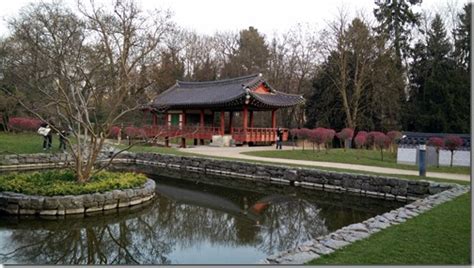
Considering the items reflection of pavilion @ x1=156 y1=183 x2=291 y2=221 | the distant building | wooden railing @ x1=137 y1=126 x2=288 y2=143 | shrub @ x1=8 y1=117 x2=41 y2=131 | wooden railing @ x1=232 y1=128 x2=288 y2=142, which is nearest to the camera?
reflection of pavilion @ x1=156 y1=183 x2=291 y2=221

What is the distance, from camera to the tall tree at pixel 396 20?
2697 cm

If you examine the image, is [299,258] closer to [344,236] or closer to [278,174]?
[344,236]

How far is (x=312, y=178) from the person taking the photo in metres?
11.4

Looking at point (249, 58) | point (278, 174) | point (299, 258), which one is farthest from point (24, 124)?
point (299, 258)

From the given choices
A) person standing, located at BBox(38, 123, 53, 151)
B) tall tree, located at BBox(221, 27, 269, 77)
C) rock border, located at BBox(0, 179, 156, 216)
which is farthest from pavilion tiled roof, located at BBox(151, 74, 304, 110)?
rock border, located at BBox(0, 179, 156, 216)

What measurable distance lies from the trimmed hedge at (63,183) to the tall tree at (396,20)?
75.1ft

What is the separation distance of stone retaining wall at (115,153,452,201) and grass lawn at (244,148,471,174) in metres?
3.09

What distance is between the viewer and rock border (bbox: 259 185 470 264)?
399 centimetres

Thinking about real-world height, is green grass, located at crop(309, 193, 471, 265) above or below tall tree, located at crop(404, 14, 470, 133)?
below

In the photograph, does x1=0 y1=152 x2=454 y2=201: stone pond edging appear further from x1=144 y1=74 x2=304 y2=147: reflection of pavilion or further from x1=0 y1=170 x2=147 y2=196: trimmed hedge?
x1=144 y1=74 x2=304 y2=147: reflection of pavilion

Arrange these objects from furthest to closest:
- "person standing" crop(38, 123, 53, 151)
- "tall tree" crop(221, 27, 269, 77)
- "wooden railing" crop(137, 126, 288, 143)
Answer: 1. "tall tree" crop(221, 27, 269, 77)
2. "wooden railing" crop(137, 126, 288, 143)
3. "person standing" crop(38, 123, 53, 151)

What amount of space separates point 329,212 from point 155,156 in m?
9.66

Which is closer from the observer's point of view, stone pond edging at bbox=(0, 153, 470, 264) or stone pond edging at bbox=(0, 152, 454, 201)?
stone pond edging at bbox=(0, 153, 470, 264)

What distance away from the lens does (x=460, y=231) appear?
491 centimetres
